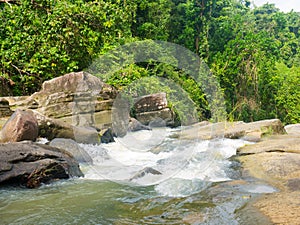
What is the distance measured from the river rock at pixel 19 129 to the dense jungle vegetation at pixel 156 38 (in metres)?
4.33

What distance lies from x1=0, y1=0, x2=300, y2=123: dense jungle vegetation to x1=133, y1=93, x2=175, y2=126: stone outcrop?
1160 millimetres

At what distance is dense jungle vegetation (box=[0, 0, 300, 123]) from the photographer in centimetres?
950

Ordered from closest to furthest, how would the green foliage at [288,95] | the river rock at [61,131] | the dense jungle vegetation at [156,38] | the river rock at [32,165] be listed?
the river rock at [32,165]
the river rock at [61,131]
the dense jungle vegetation at [156,38]
the green foliage at [288,95]

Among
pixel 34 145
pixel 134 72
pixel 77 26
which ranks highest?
pixel 77 26

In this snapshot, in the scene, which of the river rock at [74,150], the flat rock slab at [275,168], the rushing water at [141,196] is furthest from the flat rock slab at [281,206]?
the river rock at [74,150]

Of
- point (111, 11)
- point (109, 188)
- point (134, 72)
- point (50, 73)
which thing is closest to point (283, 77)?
point (134, 72)

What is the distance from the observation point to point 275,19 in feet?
99.2

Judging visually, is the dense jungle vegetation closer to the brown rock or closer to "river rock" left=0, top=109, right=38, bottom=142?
the brown rock

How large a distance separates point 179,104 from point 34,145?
10.7 m

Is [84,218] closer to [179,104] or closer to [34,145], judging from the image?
[34,145]

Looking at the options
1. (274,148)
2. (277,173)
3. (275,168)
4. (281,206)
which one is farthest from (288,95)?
(281,206)

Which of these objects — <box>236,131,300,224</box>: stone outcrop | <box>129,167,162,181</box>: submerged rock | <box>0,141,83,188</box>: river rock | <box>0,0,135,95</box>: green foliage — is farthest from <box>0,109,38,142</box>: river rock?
<box>0,0,135,95</box>: green foliage

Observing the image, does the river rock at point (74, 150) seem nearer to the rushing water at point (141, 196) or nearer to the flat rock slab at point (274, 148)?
the rushing water at point (141, 196)

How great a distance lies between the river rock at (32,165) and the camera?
3.95 meters
